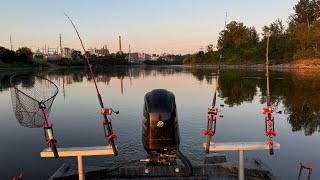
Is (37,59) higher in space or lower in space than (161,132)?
higher

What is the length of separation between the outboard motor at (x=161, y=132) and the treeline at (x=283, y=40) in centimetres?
5411

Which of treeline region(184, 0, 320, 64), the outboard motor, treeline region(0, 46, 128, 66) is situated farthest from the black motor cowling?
treeline region(0, 46, 128, 66)

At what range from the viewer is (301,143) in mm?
9359

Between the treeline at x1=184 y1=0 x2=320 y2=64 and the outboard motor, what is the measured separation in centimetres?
5411

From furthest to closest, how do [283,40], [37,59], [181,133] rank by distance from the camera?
1. [37,59]
2. [283,40]
3. [181,133]

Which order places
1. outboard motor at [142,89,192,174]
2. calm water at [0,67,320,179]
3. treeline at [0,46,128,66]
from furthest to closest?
treeline at [0,46,128,66] < calm water at [0,67,320,179] < outboard motor at [142,89,192,174]

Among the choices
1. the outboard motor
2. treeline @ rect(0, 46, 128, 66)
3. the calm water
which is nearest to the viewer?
the outboard motor

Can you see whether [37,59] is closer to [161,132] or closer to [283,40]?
[283,40]

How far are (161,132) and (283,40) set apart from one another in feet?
285

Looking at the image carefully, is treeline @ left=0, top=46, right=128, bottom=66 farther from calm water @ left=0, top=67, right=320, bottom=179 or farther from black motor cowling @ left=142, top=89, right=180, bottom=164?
black motor cowling @ left=142, top=89, right=180, bottom=164

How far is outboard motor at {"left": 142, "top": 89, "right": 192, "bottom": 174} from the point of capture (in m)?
5.22

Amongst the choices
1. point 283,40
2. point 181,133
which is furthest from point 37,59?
point 181,133

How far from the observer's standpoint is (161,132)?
522cm

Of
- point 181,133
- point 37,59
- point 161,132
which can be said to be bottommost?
point 181,133
